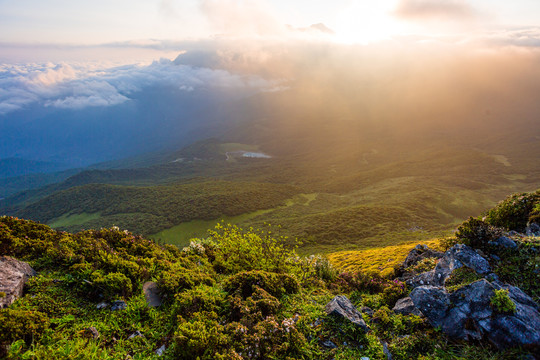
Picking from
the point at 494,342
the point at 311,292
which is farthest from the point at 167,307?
the point at 494,342

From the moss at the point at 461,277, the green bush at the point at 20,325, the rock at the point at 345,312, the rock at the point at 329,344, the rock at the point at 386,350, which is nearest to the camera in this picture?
the green bush at the point at 20,325

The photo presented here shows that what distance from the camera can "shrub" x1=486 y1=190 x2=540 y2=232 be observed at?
13.0 metres

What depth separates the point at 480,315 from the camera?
7.18m

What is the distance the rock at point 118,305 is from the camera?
758 centimetres

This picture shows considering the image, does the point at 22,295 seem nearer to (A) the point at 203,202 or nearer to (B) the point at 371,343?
(B) the point at 371,343

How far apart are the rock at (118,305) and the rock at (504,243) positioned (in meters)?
13.3

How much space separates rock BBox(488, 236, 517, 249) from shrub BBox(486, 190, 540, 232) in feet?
13.1

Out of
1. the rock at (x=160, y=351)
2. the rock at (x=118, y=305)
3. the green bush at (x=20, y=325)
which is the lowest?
the rock at (x=160, y=351)

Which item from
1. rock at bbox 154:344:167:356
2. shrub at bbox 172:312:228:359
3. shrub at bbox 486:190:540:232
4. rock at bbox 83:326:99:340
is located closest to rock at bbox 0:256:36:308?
rock at bbox 83:326:99:340

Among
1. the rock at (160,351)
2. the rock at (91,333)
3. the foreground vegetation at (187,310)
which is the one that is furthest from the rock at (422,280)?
the rock at (91,333)

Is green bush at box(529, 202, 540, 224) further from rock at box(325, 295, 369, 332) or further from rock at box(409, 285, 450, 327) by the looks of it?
rock at box(325, 295, 369, 332)

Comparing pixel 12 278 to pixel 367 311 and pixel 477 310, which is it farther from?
pixel 477 310

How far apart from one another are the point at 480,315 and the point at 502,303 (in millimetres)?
639

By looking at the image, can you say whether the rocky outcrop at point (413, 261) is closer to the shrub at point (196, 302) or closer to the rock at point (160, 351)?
the shrub at point (196, 302)
